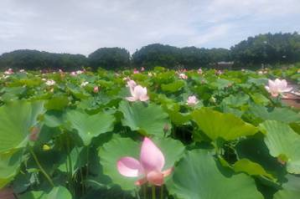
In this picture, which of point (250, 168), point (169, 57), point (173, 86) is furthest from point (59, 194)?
point (169, 57)

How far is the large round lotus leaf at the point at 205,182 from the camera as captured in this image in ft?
2.42

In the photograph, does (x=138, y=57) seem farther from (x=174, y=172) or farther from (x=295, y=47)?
(x=174, y=172)

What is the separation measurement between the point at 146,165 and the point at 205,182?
7.7 inches

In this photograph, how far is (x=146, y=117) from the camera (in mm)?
1337

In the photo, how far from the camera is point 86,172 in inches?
47.2

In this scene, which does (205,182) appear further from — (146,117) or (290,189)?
(146,117)

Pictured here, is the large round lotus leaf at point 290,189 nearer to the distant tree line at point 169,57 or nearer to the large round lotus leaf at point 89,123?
the large round lotus leaf at point 89,123

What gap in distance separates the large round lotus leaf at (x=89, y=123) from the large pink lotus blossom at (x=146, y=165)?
456mm

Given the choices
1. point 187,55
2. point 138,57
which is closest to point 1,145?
point 138,57

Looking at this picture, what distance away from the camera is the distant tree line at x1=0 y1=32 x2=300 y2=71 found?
610 inches

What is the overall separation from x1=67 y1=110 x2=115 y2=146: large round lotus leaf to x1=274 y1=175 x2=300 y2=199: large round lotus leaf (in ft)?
1.79

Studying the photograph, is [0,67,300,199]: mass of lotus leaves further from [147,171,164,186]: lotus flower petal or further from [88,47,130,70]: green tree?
[88,47,130,70]: green tree

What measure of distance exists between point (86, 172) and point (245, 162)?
1.98 ft

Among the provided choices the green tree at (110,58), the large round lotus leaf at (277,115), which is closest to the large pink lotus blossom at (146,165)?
the large round lotus leaf at (277,115)
